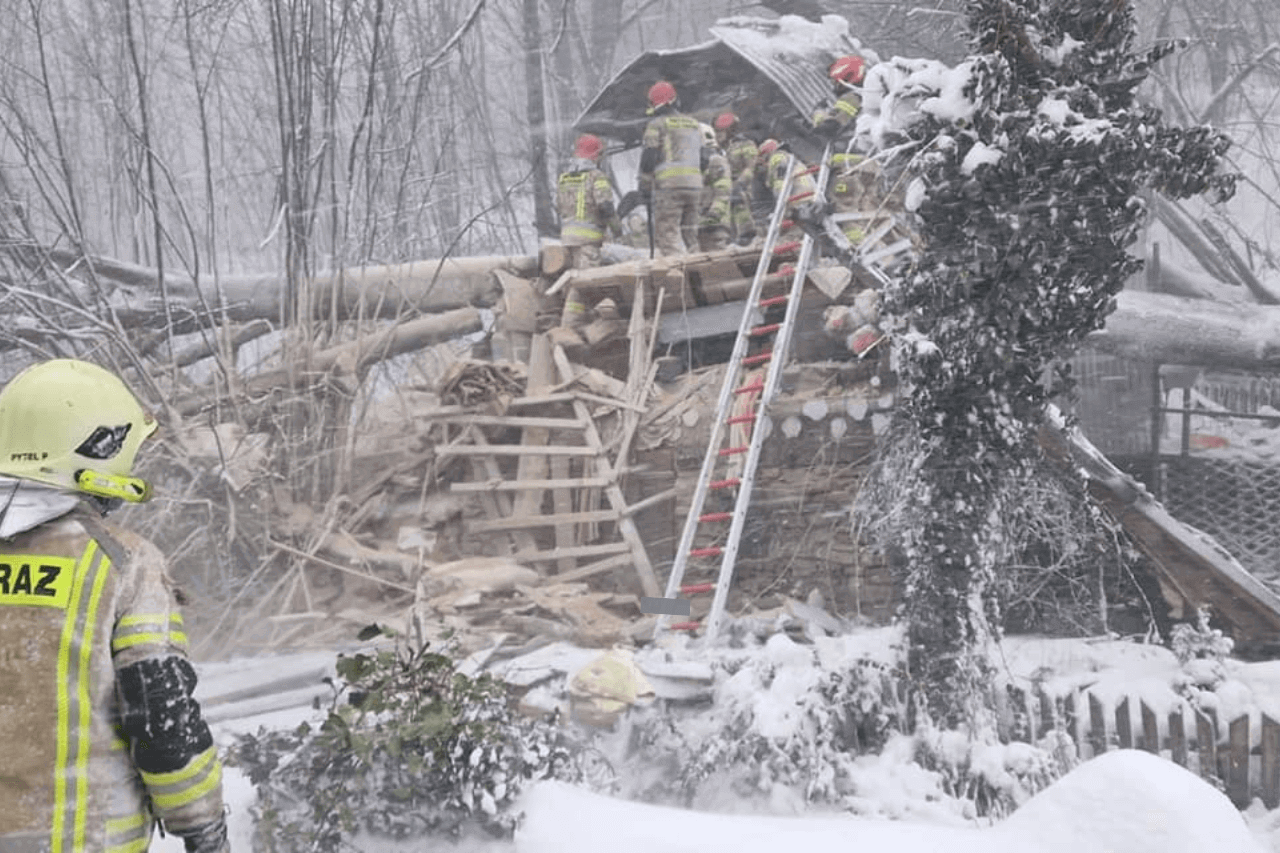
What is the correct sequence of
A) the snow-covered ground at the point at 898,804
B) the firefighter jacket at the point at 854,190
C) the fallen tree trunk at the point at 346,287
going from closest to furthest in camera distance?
the snow-covered ground at the point at 898,804
the firefighter jacket at the point at 854,190
the fallen tree trunk at the point at 346,287

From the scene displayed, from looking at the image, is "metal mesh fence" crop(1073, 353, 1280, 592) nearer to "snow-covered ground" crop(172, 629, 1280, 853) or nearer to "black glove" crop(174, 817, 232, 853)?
"snow-covered ground" crop(172, 629, 1280, 853)

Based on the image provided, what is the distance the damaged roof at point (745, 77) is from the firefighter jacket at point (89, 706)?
2.86m

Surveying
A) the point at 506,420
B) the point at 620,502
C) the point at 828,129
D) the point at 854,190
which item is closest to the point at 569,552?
the point at 620,502

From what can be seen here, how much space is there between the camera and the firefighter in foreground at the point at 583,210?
14.6 ft

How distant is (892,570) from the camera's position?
3.76 metres

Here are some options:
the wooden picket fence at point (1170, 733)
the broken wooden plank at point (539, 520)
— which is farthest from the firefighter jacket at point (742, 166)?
the wooden picket fence at point (1170, 733)

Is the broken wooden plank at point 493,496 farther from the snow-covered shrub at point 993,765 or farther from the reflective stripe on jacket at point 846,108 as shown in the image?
the reflective stripe on jacket at point 846,108

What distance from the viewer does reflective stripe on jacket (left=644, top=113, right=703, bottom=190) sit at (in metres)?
4.33

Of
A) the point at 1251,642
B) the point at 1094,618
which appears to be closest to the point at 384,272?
the point at 1094,618

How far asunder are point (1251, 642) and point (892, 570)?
1.06 meters

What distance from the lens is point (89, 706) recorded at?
1.98 metres

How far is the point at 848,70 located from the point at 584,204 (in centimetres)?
112

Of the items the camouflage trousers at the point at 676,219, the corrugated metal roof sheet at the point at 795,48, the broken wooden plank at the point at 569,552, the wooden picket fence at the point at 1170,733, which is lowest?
the wooden picket fence at the point at 1170,733

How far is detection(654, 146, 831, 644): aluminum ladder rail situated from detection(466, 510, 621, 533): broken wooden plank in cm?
36
